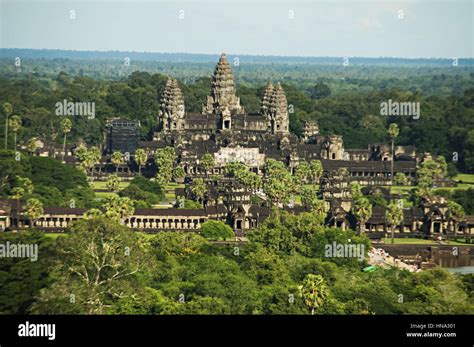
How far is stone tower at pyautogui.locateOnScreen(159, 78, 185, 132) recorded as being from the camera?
133 meters

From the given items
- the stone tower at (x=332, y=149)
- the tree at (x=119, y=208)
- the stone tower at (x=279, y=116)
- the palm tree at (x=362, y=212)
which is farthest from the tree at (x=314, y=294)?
the stone tower at (x=279, y=116)

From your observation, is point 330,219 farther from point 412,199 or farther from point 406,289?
point 406,289

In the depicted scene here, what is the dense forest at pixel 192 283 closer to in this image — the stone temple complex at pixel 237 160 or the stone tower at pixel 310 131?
the stone temple complex at pixel 237 160

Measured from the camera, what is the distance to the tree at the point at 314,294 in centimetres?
5781

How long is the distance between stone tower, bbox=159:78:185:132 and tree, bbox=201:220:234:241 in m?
48.2

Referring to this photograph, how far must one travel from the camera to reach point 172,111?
134750 millimetres

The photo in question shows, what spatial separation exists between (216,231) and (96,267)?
25.6 m

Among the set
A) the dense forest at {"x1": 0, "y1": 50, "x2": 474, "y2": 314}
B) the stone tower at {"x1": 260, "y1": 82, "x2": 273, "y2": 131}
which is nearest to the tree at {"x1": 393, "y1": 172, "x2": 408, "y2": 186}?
the dense forest at {"x1": 0, "y1": 50, "x2": 474, "y2": 314}

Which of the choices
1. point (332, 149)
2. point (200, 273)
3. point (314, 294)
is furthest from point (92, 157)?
point (314, 294)

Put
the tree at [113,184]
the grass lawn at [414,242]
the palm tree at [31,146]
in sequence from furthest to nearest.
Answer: the palm tree at [31,146]
the tree at [113,184]
the grass lawn at [414,242]

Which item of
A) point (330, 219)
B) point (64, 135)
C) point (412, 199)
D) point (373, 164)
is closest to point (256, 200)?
point (330, 219)

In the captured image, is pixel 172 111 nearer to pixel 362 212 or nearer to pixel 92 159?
pixel 92 159

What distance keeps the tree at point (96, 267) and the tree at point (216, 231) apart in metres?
20.5
